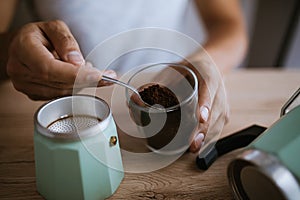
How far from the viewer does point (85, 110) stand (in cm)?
51

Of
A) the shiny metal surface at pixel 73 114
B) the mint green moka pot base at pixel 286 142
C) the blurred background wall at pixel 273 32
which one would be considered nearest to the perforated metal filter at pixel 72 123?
the shiny metal surface at pixel 73 114

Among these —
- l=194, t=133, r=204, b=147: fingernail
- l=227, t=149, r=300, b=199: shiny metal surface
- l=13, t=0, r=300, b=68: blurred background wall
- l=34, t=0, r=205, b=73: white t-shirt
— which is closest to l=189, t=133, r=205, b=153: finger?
l=194, t=133, r=204, b=147: fingernail

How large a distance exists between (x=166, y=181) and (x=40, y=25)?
0.99ft

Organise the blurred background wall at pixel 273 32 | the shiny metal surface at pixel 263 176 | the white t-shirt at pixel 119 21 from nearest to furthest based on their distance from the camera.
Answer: the shiny metal surface at pixel 263 176, the white t-shirt at pixel 119 21, the blurred background wall at pixel 273 32

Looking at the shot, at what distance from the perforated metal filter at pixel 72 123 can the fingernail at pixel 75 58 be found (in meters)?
0.07

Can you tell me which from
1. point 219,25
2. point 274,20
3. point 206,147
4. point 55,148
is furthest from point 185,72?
point 274,20

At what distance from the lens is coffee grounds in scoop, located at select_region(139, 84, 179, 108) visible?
530 mm

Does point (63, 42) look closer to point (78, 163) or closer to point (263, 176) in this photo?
point (78, 163)

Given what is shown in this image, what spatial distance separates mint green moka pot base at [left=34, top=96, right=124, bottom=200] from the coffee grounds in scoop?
0.22 feet

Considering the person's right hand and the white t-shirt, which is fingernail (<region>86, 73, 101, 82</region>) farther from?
the white t-shirt

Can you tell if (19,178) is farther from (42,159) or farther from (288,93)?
(288,93)

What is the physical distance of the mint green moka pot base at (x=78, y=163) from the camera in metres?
0.46

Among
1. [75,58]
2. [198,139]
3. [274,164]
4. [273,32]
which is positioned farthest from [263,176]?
[273,32]

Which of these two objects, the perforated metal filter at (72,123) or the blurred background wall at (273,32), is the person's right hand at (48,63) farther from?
the blurred background wall at (273,32)
